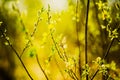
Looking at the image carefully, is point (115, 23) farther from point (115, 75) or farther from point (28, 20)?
point (28, 20)

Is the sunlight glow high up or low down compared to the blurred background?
up

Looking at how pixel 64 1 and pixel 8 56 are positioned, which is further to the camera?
pixel 8 56

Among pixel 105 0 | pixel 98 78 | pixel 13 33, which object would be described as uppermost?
pixel 105 0

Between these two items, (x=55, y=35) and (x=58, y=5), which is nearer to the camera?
(x=58, y=5)

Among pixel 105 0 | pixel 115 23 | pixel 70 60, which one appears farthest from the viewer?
pixel 115 23

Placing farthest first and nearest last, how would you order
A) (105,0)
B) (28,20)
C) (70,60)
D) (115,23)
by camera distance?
1. (28,20)
2. (115,23)
3. (105,0)
4. (70,60)

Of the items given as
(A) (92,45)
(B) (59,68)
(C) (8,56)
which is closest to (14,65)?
(C) (8,56)

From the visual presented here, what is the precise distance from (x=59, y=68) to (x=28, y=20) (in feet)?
2.07

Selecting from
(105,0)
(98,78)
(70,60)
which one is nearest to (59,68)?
(98,78)

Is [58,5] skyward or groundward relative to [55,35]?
skyward

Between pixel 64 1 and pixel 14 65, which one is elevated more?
pixel 64 1

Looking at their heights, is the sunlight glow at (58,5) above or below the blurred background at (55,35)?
above

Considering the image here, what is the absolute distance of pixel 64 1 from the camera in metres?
2.65

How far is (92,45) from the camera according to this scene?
2875 millimetres
